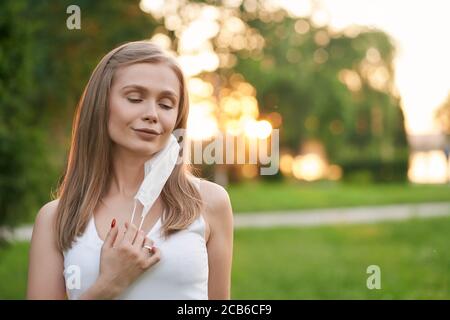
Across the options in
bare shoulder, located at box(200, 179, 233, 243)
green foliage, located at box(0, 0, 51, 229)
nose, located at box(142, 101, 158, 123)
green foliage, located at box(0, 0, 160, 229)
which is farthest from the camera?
green foliage, located at box(0, 0, 160, 229)

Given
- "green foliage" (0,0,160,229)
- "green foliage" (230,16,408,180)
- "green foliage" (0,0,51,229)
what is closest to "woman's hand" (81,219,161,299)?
"green foliage" (0,0,160,229)

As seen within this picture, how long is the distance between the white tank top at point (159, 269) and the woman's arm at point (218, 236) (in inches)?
4.1

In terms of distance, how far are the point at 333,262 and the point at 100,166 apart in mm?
7588

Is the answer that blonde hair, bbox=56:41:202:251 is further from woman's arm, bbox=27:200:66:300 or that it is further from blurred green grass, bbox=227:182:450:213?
blurred green grass, bbox=227:182:450:213

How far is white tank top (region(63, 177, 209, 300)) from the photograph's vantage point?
157 centimetres

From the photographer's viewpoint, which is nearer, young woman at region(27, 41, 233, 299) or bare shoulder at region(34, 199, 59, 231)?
young woman at region(27, 41, 233, 299)

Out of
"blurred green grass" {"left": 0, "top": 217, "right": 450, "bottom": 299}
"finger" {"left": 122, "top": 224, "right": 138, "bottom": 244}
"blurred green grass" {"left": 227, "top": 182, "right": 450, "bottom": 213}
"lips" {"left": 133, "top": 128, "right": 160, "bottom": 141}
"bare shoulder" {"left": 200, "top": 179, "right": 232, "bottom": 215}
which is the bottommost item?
"finger" {"left": 122, "top": 224, "right": 138, "bottom": 244}

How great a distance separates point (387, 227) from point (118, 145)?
1092cm

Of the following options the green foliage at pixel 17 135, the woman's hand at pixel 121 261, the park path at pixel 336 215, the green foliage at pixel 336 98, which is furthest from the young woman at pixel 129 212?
the green foliage at pixel 336 98

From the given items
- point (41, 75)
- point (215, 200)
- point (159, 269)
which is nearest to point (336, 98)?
point (41, 75)

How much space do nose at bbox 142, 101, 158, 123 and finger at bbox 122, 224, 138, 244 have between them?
29cm

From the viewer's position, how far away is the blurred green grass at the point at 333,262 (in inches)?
261

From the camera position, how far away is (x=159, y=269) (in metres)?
1.57
